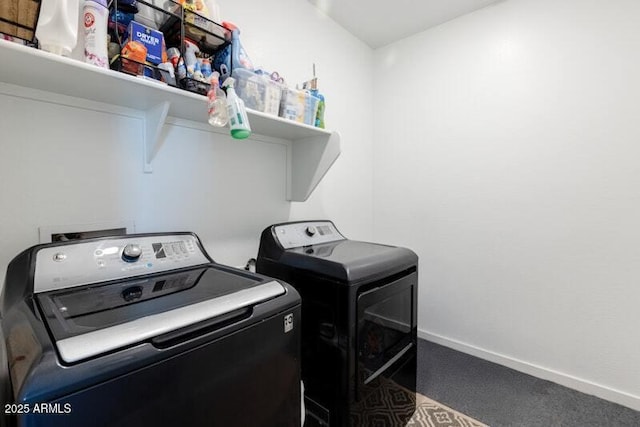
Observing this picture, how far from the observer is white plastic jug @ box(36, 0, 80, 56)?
83cm

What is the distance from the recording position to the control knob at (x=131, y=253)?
41.1 inches

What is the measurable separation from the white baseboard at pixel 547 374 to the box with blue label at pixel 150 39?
258 centimetres

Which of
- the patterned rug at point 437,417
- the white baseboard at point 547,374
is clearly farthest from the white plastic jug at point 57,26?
the white baseboard at point 547,374

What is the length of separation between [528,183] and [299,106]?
160cm

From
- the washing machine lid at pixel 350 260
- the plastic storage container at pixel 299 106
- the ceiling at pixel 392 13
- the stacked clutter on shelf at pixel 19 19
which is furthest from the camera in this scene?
the ceiling at pixel 392 13

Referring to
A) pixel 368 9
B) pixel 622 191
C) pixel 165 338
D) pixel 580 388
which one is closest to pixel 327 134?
pixel 368 9

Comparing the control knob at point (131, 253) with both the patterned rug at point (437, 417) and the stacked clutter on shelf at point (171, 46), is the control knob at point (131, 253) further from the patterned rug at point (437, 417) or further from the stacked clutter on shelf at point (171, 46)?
the patterned rug at point (437, 417)

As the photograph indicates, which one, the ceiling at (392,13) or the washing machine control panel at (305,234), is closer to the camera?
the washing machine control panel at (305,234)

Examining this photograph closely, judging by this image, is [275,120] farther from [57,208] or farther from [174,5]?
[57,208]

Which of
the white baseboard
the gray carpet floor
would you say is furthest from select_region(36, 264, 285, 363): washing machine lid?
the white baseboard

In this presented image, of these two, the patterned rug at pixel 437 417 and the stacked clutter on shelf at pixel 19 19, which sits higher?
the stacked clutter on shelf at pixel 19 19

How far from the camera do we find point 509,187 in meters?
2.09

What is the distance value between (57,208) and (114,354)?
82 centimetres

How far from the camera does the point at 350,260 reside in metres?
1.29
